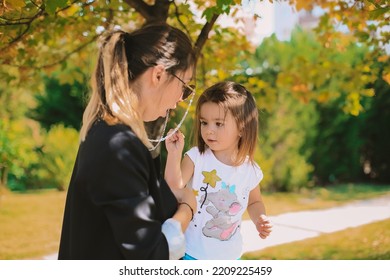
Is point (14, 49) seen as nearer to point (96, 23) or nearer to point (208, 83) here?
point (96, 23)

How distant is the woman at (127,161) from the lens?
142cm

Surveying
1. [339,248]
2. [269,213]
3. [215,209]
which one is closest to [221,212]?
[215,209]

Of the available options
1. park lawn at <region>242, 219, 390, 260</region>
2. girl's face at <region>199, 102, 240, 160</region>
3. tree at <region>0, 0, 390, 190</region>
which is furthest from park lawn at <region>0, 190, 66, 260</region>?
girl's face at <region>199, 102, 240, 160</region>

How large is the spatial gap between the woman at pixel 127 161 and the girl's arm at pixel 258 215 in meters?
0.67

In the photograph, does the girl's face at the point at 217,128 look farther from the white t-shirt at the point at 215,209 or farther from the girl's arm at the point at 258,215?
the girl's arm at the point at 258,215

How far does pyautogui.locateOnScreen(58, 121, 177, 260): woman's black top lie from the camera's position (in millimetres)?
1412

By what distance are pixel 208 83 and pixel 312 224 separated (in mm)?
2367

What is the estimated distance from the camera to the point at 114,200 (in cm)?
140

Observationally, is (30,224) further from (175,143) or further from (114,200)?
(114,200)

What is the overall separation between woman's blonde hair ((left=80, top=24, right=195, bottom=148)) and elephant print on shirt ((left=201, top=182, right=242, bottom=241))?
0.70 metres

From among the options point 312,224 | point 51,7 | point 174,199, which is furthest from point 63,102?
point 174,199

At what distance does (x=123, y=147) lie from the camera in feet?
4.73

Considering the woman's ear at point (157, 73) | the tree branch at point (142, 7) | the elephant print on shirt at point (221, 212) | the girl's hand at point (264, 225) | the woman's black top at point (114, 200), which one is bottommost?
the girl's hand at point (264, 225)

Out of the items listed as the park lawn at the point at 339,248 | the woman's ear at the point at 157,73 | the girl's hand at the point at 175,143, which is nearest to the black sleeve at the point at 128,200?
the woman's ear at the point at 157,73
